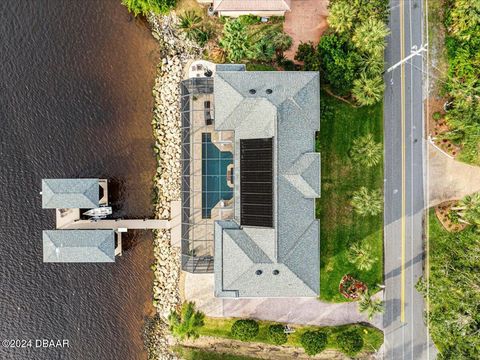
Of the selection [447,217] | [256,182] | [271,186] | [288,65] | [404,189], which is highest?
[288,65]

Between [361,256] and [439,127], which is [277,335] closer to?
[361,256]

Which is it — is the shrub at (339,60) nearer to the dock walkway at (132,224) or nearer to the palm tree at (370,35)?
the palm tree at (370,35)

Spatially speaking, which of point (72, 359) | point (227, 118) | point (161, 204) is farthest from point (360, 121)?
point (72, 359)

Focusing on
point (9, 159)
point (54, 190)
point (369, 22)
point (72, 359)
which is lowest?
point (72, 359)

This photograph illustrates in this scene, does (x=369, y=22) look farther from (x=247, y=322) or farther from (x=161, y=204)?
(x=247, y=322)

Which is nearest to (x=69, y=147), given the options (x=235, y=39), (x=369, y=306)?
(x=235, y=39)

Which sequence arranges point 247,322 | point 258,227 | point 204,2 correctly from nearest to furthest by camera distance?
point 258,227, point 247,322, point 204,2

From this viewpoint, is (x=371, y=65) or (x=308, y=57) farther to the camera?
(x=308, y=57)

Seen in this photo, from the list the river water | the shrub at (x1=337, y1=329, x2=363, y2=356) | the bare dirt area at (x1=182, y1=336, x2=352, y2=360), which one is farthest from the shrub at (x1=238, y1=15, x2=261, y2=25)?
the bare dirt area at (x1=182, y1=336, x2=352, y2=360)
